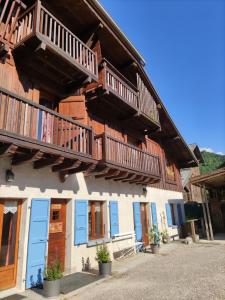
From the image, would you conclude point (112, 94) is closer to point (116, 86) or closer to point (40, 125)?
point (116, 86)

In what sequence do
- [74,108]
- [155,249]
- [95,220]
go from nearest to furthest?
[74,108] < [95,220] < [155,249]

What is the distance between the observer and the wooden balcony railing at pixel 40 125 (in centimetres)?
595

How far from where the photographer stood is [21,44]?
712 cm

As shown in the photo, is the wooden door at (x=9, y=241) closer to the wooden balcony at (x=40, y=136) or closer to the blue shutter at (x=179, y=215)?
the wooden balcony at (x=40, y=136)

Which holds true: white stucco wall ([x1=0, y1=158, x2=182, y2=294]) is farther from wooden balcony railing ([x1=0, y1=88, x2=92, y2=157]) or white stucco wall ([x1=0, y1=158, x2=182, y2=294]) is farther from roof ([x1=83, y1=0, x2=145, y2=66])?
roof ([x1=83, y1=0, x2=145, y2=66])

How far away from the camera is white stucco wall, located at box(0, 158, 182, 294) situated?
670 centimetres

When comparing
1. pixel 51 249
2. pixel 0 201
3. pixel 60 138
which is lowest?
pixel 51 249

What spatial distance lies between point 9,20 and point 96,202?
7.08 m

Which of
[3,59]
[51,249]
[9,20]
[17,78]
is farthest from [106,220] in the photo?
[9,20]

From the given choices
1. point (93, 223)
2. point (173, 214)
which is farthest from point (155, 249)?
point (173, 214)

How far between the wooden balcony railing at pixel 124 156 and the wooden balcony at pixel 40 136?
3.42 ft

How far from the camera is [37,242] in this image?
23.1 ft

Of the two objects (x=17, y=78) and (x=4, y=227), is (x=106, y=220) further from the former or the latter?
(x=17, y=78)

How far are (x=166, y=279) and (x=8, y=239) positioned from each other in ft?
15.2
